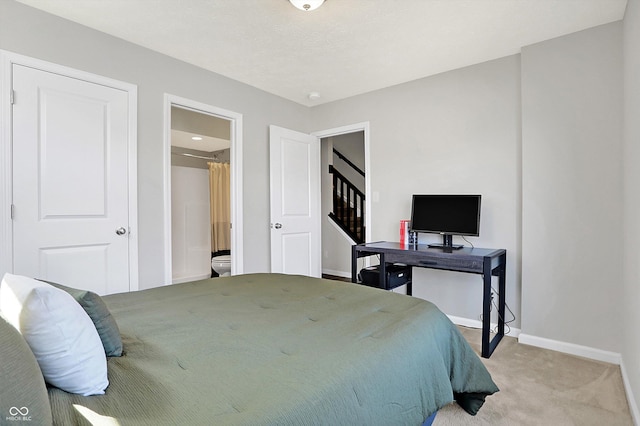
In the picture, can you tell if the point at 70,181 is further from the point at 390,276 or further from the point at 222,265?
the point at 390,276

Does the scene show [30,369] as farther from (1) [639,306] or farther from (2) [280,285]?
(1) [639,306]

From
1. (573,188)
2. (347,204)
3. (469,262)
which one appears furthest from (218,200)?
(573,188)

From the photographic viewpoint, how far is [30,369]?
69cm

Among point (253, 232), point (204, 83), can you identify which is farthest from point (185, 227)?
point (204, 83)

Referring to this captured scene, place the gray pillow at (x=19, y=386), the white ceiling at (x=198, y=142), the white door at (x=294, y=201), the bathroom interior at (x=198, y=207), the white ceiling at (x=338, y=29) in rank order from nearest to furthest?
the gray pillow at (x=19, y=386) → the white ceiling at (x=338, y=29) → the white door at (x=294, y=201) → the white ceiling at (x=198, y=142) → the bathroom interior at (x=198, y=207)

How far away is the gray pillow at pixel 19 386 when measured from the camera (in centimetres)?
57

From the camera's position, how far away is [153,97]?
2963 mm

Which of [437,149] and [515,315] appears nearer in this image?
[515,315]

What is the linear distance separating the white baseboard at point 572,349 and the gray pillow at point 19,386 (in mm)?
3178

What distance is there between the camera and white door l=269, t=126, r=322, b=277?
12.9 feet

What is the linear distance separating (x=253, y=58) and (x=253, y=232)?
5.79 ft

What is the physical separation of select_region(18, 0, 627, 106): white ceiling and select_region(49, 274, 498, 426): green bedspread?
6.27 ft

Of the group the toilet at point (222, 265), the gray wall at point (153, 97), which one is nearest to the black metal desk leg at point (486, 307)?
the gray wall at point (153, 97)

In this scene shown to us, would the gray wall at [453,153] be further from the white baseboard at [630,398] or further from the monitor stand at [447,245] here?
the white baseboard at [630,398]
